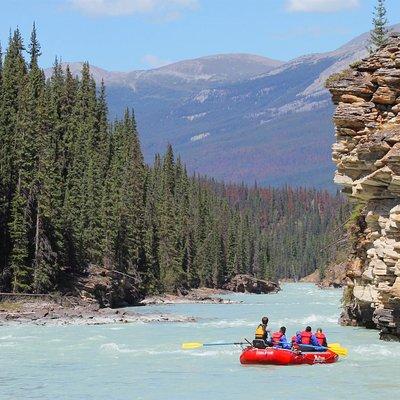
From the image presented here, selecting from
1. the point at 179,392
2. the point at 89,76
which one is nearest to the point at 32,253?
the point at 179,392

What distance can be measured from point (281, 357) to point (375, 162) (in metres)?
11.0

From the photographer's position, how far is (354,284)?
171 feet

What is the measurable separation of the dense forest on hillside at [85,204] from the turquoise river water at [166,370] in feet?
65.1

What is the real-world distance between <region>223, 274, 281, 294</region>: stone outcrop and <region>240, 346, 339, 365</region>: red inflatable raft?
335ft

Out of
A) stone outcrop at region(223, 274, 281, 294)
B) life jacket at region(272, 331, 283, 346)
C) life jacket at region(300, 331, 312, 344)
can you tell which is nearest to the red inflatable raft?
life jacket at region(272, 331, 283, 346)

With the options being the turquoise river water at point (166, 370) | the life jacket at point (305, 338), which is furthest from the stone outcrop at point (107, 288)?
the life jacket at point (305, 338)

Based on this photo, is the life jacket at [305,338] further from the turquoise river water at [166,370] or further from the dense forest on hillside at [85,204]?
the dense forest on hillside at [85,204]

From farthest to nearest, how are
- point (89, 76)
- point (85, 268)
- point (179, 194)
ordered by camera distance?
point (179, 194), point (89, 76), point (85, 268)

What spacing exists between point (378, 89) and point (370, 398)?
65.5 feet

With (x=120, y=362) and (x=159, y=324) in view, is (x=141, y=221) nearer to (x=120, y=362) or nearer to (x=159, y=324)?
(x=159, y=324)

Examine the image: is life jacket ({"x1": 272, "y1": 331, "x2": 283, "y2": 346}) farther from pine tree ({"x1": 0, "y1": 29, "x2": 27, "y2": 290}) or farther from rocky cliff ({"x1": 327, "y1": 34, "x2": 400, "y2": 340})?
pine tree ({"x1": 0, "y1": 29, "x2": 27, "y2": 290})

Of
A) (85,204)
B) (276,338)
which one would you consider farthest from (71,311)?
(276,338)

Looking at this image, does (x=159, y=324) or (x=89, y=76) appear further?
(x=89, y=76)

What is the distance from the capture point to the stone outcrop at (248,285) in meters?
A: 142
